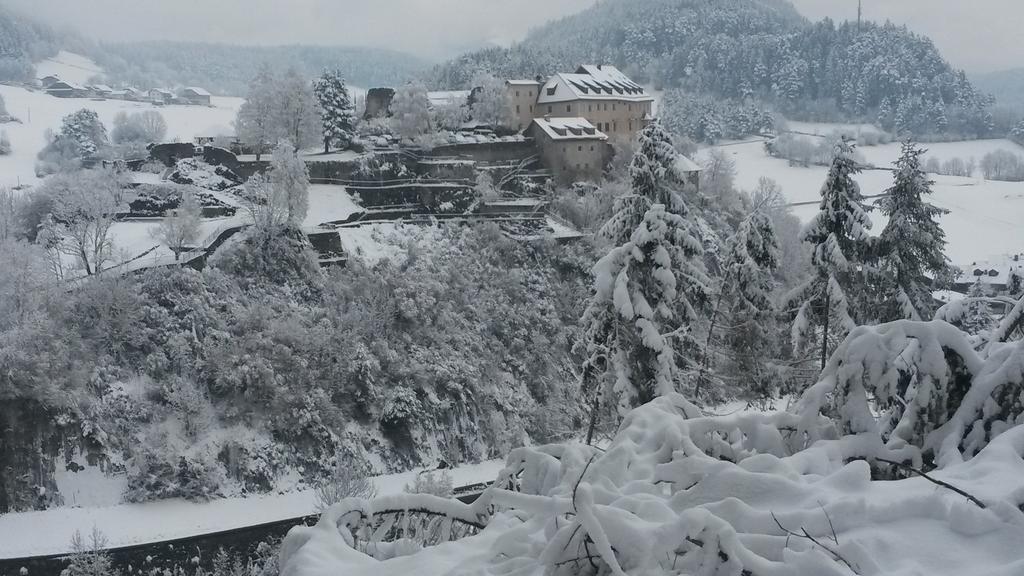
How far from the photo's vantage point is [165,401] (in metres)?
21.8

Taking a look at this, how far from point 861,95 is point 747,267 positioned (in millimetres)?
101358

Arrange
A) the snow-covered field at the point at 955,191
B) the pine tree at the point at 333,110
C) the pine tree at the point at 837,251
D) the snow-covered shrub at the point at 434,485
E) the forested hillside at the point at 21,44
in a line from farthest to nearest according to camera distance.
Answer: the forested hillside at the point at 21,44 → the pine tree at the point at 333,110 → the snow-covered field at the point at 955,191 → the snow-covered shrub at the point at 434,485 → the pine tree at the point at 837,251

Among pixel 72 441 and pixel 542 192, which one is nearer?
pixel 72 441

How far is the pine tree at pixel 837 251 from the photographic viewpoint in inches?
586

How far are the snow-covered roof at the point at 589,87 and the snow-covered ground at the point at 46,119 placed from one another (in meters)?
26.1

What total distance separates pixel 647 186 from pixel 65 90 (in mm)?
73341

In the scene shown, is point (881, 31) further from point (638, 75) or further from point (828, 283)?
point (828, 283)

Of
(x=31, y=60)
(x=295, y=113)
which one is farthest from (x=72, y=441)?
(x=31, y=60)

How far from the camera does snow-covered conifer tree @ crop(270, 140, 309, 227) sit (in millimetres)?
28953

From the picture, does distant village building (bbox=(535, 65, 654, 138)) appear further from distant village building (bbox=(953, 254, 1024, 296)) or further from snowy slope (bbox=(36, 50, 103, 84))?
snowy slope (bbox=(36, 50, 103, 84))

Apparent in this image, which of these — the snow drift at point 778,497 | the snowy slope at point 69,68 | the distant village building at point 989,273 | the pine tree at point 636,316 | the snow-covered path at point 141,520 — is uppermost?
the snowy slope at point 69,68

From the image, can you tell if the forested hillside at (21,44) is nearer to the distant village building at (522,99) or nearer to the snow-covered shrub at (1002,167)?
the distant village building at (522,99)

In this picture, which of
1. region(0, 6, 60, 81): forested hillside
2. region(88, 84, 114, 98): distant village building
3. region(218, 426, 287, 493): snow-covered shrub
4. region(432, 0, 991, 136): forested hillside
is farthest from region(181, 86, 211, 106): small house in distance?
region(218, 426, 287, 493): snow-covered shrub

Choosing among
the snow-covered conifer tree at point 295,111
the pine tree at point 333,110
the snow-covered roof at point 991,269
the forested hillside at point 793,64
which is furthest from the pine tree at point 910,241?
the forested hillside at point 793,64
